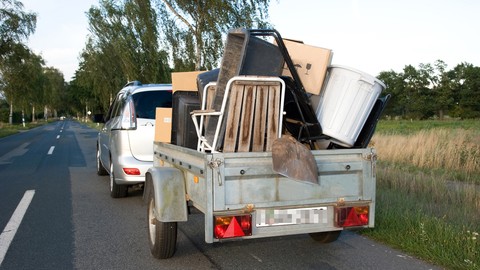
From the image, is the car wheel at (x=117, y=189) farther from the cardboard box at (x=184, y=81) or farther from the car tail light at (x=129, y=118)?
the cardboard box at (x=184, y=81)

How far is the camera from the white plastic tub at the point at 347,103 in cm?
460

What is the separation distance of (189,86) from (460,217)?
413cm

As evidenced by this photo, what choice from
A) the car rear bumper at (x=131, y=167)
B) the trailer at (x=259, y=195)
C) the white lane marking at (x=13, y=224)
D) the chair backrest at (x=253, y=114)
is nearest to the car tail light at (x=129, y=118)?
the car rear bumper at (x=131, y=167)

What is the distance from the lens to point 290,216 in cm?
421

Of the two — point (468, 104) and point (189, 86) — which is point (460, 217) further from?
point (468, 104)

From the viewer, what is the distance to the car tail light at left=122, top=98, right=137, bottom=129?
7707mm

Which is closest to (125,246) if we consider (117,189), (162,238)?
(162,238)

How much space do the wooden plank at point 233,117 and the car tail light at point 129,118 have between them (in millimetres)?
3806

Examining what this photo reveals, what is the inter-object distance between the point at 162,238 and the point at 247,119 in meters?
1.57

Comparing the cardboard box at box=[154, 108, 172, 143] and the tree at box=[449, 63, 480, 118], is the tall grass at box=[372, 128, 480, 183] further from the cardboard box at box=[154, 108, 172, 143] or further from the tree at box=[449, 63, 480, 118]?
the tree at box=[449, 63, 480, 118]

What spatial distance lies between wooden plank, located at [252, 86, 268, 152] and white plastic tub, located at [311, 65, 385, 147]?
0.72m

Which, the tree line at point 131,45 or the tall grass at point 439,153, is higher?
the tree line at point 131,45

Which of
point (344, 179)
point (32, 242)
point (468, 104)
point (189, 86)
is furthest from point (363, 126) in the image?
point (468, 104)

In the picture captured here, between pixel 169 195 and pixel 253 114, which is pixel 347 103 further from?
pixel 169 195
